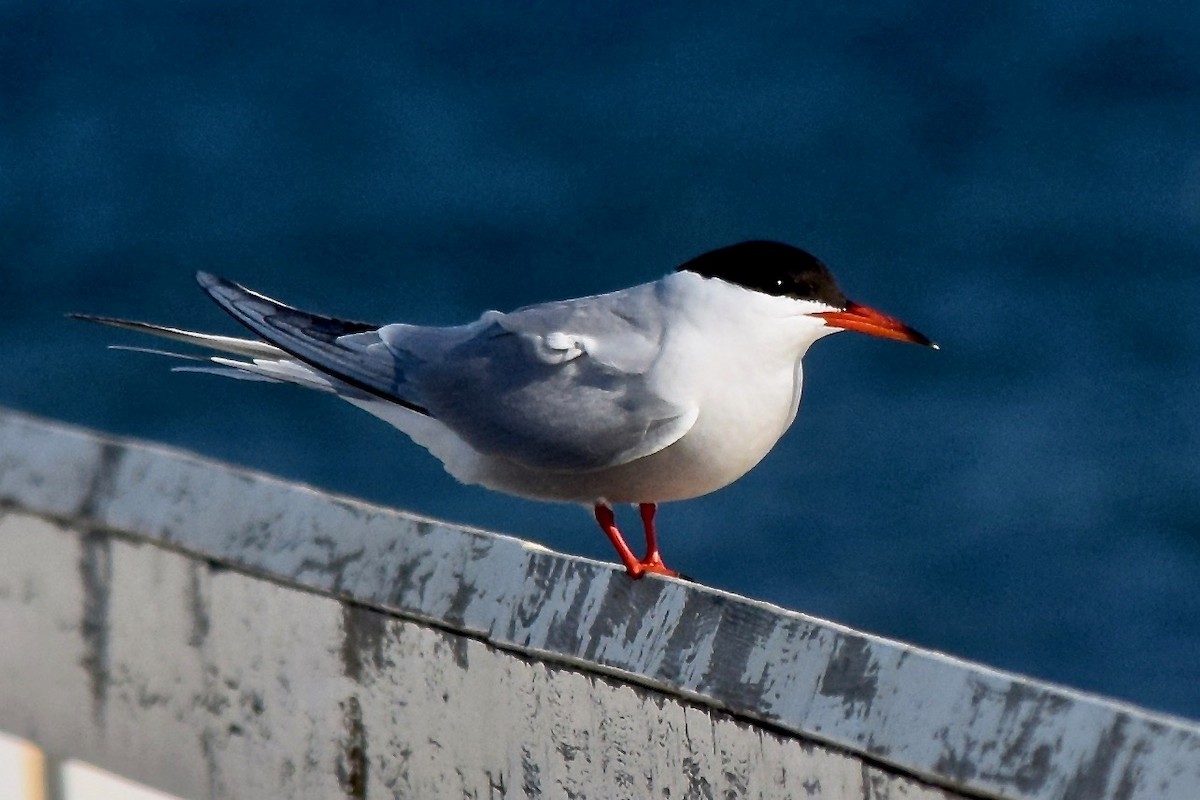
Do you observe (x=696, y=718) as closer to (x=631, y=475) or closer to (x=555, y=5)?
(x=631, y=475)

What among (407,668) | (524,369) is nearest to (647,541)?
(524,369)

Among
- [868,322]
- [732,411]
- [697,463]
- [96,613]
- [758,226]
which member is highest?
[868,322]

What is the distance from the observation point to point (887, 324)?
14.4 feet

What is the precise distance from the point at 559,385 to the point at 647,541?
0.40m

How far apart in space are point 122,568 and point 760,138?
1487 centimetres

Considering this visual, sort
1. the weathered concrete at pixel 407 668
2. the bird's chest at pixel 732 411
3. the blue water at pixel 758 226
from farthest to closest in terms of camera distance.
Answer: the blue water at pixel 758 226 < the bird's chest at pixel 732 411 < the weathered concrete at pixel 407 668

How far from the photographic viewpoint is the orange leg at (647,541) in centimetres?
400

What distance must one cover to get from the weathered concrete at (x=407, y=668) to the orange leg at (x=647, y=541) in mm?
534

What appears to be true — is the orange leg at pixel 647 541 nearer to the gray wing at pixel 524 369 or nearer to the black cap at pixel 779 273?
the gray wing at pixel 524 369

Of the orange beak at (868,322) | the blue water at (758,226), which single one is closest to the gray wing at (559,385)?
the orange beak at (868,322)

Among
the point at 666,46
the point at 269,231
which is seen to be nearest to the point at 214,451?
the point at 269,231

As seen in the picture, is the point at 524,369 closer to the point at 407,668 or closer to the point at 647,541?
the point at 647,541

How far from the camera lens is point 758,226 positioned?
17.3m

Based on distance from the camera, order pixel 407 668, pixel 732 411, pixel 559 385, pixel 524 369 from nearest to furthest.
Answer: pixel 407 668, pixel 732 411, pixel 559 385, pixel 524 369
